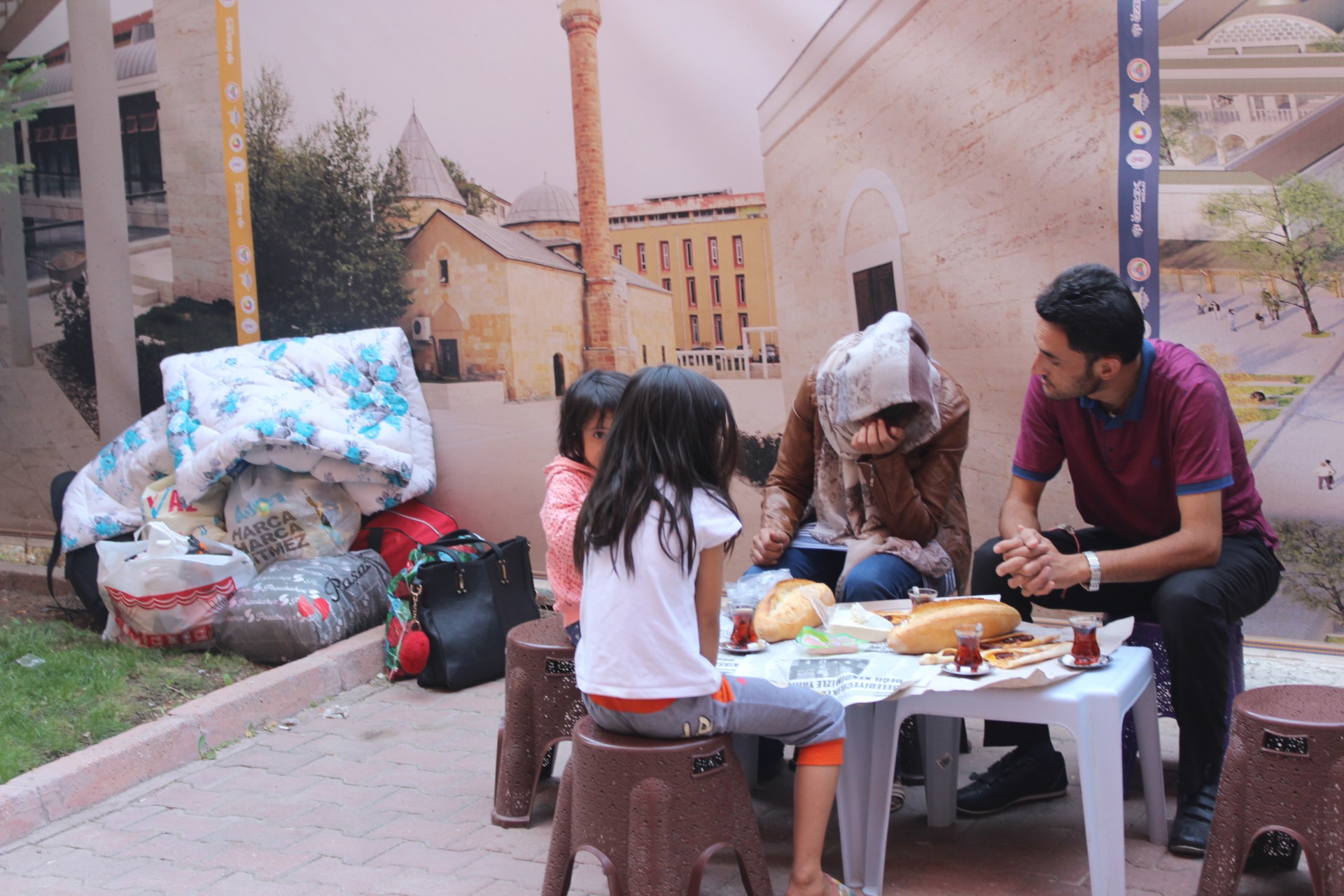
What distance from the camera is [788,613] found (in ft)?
7.64

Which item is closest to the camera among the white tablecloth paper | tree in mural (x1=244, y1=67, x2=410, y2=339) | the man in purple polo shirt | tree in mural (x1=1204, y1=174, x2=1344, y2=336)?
the white tablecloth paper

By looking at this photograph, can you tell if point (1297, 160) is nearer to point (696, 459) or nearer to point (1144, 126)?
point (1144, 126)

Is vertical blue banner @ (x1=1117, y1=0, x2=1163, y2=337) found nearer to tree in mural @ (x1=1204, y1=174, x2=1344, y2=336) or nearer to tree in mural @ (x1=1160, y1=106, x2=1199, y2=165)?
tree in mural @ (x1=1160, y1=106, x2=1199, y2=165)

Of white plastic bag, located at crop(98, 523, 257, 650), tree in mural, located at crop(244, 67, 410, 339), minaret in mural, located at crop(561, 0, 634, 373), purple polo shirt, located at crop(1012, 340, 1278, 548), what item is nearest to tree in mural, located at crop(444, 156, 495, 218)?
tree in mural, located at crop(244, 67, 410, 339)

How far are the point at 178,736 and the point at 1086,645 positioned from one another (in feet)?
8.57

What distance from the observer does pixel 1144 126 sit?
10.2ft

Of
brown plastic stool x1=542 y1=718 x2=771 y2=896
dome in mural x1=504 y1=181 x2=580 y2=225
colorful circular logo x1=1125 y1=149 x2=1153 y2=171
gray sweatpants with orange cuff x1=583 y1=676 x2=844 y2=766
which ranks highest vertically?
dome in mural x1=504 y1=181 x2=580 y2=225

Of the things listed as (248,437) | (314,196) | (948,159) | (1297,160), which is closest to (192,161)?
(314,196)

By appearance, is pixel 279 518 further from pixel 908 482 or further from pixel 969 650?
pixel 969 650

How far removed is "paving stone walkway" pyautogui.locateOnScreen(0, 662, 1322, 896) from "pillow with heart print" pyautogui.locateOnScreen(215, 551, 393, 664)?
648 mm

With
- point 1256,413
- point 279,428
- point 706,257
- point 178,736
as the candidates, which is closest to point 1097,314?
point 1256,413

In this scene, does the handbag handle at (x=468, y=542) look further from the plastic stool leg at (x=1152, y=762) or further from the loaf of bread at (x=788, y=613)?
the plastic stool leg at (x=1152, y=762)

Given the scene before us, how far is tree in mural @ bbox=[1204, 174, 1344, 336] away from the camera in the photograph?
A: 9.66 feet

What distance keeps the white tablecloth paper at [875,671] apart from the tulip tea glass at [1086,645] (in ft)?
0.09
